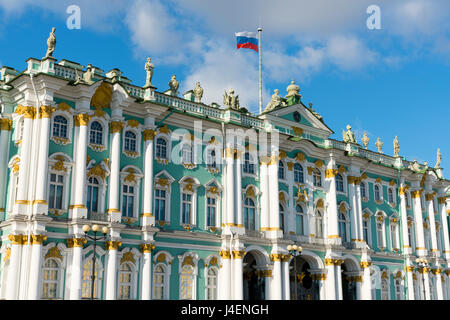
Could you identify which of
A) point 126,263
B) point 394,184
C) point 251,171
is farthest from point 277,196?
point 394,184

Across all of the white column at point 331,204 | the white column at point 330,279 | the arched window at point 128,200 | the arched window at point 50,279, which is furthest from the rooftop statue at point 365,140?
the arched window at point 50,279

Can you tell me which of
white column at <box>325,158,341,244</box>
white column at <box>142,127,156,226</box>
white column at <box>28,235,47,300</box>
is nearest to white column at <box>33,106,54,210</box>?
white column at <box>28,235,47,300</box>

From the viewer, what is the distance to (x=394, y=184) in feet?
180

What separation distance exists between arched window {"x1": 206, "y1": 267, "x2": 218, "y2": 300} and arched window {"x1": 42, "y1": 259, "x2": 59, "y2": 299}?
10493 mm

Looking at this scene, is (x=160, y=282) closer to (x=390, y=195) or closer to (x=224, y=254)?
(x=224, y=254)

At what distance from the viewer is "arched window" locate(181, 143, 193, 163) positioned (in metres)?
39.4

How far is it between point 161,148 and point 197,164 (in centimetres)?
288

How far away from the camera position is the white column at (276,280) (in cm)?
4116

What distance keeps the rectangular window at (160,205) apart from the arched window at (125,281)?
12.8ft

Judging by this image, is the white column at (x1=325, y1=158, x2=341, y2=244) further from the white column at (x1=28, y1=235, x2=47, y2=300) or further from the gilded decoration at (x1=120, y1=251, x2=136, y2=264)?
the white column at (x1=28, y1=235, x2=47, y2=300)

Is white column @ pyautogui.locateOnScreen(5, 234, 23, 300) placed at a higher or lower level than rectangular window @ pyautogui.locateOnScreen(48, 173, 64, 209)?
lower

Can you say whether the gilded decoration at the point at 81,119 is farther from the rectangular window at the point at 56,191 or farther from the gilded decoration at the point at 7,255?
the gilded decoration at the point at 7,255

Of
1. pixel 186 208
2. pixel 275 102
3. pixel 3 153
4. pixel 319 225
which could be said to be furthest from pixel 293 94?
pixel 3 153
